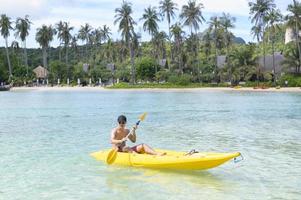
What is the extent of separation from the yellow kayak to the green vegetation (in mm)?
53377

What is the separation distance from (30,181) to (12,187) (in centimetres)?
60

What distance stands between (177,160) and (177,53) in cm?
7989

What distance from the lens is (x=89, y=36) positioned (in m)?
112

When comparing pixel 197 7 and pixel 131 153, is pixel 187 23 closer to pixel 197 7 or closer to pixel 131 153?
pixel 197 7

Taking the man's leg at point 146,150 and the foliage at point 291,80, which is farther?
the foliage at point 291,80

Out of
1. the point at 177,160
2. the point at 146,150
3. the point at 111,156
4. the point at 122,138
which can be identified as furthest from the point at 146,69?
the point at 177,160

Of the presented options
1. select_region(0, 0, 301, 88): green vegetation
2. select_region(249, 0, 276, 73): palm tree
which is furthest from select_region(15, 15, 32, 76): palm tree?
select_region(249, 0, 276, 73): palm tree

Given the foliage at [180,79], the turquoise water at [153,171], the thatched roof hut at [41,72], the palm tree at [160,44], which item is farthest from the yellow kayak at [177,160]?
the thatched roof hut at [41,72]

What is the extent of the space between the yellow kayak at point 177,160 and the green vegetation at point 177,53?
53377 mm

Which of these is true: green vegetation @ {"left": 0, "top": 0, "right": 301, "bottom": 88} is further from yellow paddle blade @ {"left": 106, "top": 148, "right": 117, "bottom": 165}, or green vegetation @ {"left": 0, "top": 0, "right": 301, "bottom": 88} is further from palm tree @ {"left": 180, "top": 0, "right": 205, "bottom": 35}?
yellow paddle blade @ {"left": 106, "top": 148, "right": 117, "bottom": 165}

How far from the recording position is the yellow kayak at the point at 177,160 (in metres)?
10.1

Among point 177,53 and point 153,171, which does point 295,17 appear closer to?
point 177,53

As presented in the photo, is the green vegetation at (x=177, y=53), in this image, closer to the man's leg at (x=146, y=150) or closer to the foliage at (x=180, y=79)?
the foliage at (x=180, y=79)

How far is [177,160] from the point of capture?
34.6ft
